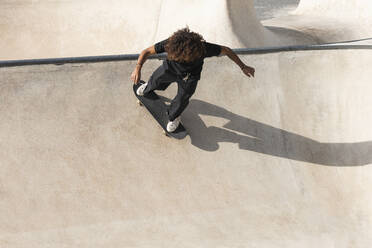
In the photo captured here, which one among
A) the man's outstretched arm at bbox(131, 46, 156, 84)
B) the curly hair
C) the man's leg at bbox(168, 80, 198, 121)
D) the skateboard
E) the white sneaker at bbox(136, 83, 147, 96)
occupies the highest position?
the curly hair

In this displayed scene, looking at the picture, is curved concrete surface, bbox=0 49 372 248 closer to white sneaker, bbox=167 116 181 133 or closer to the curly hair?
white sneaker, bbox=167 116 181 133

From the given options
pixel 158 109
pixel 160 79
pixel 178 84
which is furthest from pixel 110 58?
pixel 178 84

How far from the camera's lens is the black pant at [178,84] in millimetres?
4719

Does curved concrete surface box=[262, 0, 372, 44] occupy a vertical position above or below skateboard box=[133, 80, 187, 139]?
below

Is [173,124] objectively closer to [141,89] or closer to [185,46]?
[141,89]

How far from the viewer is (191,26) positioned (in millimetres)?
8781

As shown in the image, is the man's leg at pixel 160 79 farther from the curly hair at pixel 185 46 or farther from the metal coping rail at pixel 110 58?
the metal coping rail at pixel 110 58

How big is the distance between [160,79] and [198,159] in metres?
1.19

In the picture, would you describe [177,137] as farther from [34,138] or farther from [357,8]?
[357,8]

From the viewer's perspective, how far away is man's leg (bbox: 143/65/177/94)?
4795mm

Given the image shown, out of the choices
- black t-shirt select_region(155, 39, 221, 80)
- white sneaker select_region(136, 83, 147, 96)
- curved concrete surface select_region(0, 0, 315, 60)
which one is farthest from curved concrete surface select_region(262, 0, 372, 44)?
black t-shirt select_region(155, 39, 221, 80)

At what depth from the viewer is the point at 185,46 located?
3.98 m

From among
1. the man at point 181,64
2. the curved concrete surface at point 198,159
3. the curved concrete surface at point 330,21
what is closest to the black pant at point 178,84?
the man at point 181,64

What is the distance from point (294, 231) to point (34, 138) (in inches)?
131
